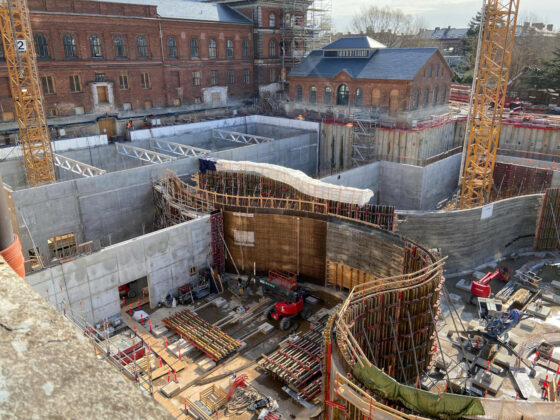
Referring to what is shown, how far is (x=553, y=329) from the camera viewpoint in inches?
711

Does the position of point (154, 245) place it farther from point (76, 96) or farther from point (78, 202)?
point (76, 96)

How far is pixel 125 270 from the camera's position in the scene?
18.7 meters

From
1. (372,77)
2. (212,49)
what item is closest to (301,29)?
(212,49)

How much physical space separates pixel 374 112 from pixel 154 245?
24737mm

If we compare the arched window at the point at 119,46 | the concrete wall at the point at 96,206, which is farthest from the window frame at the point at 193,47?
the concrete wall at the point at 96,206

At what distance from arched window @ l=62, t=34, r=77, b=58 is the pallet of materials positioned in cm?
2812

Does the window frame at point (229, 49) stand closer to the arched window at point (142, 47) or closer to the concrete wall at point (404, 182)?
the arched window at point (142, 47)

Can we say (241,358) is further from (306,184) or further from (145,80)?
(145,80)

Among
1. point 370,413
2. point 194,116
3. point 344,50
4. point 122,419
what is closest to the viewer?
point 122,419

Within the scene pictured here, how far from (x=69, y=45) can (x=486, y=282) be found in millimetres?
35867

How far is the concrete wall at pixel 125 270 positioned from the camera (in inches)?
664

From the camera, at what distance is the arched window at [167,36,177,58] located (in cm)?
4298

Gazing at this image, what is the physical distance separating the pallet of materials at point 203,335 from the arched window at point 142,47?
3065cm

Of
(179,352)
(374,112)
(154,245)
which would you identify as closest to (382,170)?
(374,112)
